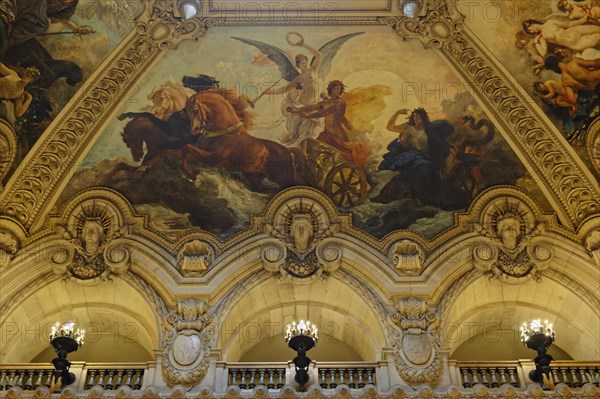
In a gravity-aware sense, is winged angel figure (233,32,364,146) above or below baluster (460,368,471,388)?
above

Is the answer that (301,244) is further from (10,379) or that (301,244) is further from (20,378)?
(10,379)

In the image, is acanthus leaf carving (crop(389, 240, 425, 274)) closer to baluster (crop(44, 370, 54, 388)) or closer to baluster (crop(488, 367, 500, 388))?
baluster (crop(488, 367, 500, 388))

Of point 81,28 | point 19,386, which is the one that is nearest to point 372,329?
point 19,386

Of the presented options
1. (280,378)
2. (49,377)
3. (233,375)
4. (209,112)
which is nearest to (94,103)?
(209,112)

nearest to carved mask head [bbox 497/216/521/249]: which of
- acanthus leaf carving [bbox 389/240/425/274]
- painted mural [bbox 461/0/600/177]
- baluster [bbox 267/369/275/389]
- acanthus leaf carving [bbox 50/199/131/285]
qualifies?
acanthus leaf carving [bbox 389/240/425/274]

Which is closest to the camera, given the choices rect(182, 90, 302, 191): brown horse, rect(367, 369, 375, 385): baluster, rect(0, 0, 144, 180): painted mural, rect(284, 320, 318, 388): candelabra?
rect(284, 320, 318, 388): candelabra

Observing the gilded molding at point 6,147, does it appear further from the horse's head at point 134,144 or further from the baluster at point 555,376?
the baluster at point 555,376

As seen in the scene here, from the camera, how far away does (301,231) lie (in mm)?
14352

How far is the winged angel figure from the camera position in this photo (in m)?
14.7

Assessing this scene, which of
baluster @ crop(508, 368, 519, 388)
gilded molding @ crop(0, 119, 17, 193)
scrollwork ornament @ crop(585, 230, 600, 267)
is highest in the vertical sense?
gilded molding @ crop(0, 119, 17, 193)

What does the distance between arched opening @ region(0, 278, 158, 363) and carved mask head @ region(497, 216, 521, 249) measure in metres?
6.15

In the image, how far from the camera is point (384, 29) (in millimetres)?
14648

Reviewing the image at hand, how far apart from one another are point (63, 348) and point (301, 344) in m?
3.56

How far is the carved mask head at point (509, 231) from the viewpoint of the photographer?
556 inches
